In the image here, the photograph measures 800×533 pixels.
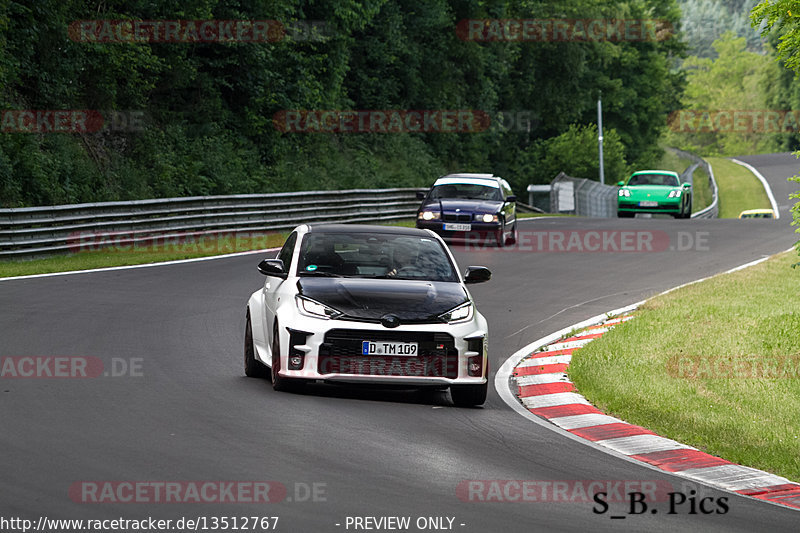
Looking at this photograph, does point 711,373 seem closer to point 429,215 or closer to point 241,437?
point 241,437

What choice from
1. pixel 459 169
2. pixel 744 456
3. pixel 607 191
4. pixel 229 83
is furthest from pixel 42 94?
pixel 607 191

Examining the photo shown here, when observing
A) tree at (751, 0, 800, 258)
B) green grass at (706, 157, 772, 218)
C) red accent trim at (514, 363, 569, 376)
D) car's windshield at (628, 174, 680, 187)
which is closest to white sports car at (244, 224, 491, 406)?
red accent trim at (514, 363, 569, 376)

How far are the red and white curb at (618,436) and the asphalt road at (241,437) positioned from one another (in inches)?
11.7

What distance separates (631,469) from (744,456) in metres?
1.08

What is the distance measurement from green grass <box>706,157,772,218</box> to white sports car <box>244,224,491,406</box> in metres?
68.7

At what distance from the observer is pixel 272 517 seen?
648cm

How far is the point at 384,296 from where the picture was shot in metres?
10.7

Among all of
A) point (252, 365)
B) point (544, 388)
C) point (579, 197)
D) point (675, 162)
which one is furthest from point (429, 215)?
point (675, 162)

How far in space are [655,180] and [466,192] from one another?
46.1ft

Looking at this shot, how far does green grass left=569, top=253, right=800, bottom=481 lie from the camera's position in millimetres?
9625

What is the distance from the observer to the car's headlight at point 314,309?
414 inches

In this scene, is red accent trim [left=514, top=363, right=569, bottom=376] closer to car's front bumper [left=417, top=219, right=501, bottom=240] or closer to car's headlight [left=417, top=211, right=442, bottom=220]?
car's front bumper [left=417, top=219, right=501, bottom=240]

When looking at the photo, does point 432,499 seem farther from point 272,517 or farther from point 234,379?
point 234,379

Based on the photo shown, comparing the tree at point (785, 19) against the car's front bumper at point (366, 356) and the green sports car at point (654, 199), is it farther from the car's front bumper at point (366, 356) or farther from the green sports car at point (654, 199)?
the green sports car at point (654, 199)
